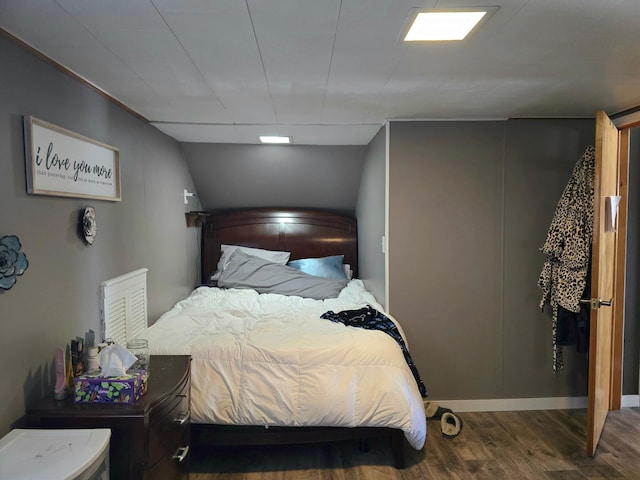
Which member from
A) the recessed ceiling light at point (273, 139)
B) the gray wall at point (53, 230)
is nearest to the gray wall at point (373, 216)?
the recessed ceiling light at point (273, 139)

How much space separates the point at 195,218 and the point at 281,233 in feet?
2.81

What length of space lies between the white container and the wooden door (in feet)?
8.21

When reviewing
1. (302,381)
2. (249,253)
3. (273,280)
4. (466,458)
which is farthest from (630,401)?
(249,253)

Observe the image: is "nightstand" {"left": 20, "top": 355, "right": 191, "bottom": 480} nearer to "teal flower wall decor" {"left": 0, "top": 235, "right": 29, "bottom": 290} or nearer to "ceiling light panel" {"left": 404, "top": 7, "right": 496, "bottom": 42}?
"teal flower wall decor" {"left": 0, "top": 235, "right": 29, "bottom": 290}

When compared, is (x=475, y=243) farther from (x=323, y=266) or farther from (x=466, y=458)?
(x=323, y=266)

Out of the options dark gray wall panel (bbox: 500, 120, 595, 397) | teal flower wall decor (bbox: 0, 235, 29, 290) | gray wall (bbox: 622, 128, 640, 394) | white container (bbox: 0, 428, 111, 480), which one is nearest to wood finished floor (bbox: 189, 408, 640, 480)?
dark gray wall panel (bbox: 500, 120, 595, 397)

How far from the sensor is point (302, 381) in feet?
7.37

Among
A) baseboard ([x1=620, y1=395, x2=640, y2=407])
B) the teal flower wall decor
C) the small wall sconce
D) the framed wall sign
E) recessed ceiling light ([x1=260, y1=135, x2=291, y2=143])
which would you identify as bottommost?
baseboard ([x1=620, y1=395, x2=640, y2=407])

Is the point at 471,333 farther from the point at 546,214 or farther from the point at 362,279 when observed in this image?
the point at 362,279

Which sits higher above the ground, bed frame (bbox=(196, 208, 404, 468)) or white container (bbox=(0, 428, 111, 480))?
bed frame (bbox=(196, 208, 404, 468))

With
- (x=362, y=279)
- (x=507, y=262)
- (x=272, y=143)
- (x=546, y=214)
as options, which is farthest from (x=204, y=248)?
(x=546, y=214)

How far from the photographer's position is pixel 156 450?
161 cm

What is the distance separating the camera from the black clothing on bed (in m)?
2.51

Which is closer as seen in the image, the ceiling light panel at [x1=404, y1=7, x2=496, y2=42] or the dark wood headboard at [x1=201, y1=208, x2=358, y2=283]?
the ceiling light panel at [x1=404, y1=7, x2=496, y2=42]
